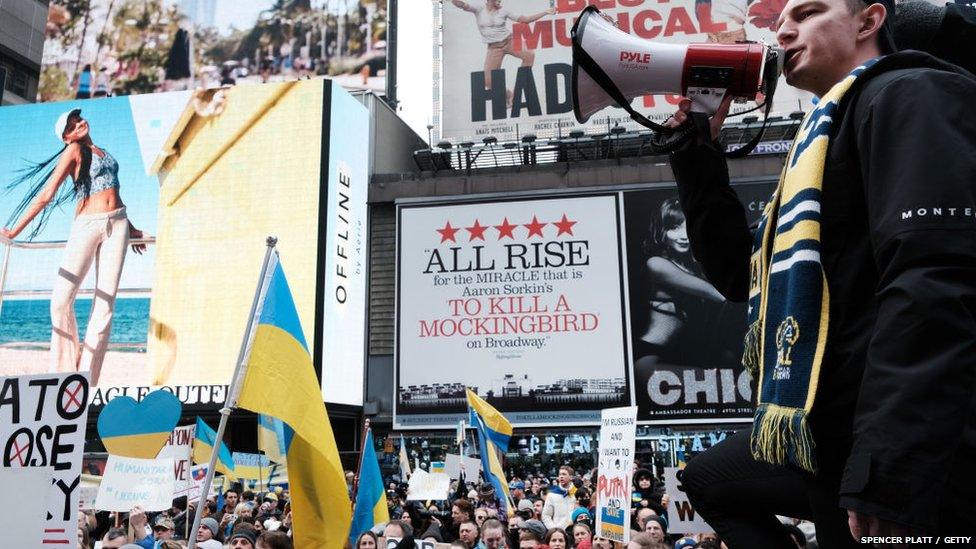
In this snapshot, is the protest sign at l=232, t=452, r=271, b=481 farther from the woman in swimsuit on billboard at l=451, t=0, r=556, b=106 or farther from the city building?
the city building

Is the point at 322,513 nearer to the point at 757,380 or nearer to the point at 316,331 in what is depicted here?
the point at 757,380

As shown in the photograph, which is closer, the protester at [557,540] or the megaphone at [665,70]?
the megaphone at [665,70]

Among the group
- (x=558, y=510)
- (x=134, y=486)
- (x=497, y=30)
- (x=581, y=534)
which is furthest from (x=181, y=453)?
(x=497, y=30)

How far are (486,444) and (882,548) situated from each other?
9318 millimetres

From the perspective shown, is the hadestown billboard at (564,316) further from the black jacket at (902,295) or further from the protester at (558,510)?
the black jacket at (902,295)

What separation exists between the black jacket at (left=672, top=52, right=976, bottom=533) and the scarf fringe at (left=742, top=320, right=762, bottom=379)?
230mm

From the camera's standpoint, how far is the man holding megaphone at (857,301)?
47.3 inches

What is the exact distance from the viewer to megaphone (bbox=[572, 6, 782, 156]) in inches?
73.6

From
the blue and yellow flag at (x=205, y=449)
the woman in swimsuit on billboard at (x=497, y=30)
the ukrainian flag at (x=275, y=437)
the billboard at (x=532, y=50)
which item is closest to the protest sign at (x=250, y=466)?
the blue and yellow flag at (x=205, y=449)

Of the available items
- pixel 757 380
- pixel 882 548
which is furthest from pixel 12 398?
pixel 882 548

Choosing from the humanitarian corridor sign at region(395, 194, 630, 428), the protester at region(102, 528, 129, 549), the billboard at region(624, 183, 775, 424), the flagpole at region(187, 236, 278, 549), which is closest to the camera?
the flagpole at region(187, 236, 278, 549)

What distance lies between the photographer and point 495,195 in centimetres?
2622

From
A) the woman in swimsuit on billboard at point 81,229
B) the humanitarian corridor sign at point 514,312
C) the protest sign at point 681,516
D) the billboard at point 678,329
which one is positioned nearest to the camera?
the protest sign at point 681,516

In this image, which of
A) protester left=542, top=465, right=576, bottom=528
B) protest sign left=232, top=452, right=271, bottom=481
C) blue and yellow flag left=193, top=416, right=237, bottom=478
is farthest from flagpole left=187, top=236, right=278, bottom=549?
protest sign left=232, top=452, right=271, bottom=481
